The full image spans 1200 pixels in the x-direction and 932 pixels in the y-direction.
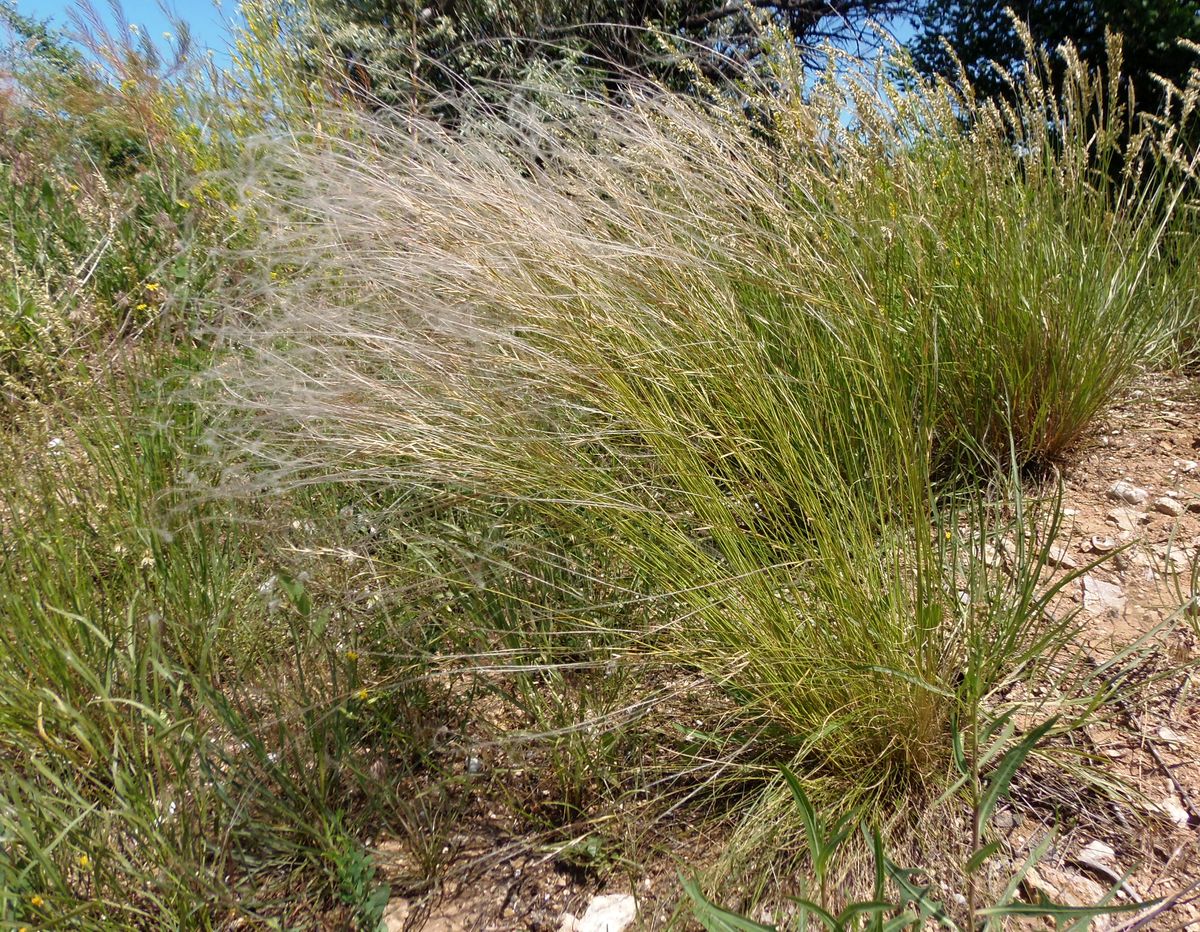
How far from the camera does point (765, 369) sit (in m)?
1.81

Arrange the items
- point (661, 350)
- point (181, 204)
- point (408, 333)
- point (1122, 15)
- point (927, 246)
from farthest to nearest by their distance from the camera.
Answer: point (1122, 15), point (181, 204), point (927, 246), point (408, 333), point (661, 350)

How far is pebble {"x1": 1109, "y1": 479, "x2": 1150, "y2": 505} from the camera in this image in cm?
210

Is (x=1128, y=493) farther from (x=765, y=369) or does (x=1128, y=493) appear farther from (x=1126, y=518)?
(x=765, y=369)

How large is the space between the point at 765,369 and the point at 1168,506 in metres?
1.12

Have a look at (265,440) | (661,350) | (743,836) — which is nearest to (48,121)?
(265,440)

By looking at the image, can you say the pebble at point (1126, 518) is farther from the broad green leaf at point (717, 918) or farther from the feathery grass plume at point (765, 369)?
the broad green leaf at point (717, 918)

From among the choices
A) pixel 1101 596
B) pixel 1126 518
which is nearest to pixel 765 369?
pixel 1101 596

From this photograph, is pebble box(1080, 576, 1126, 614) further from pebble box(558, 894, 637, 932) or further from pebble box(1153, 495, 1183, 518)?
pebble box(558, 894, 637, 932)

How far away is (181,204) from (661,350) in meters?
2.92

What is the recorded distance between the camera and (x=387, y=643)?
172cm

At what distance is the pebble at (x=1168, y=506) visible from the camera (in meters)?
2.02

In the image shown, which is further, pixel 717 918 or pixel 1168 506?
pixel 1168 506

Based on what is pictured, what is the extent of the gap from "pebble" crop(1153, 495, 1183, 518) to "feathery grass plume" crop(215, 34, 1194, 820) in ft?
0.82

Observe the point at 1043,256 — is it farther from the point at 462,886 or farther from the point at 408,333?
the point at 462,886
